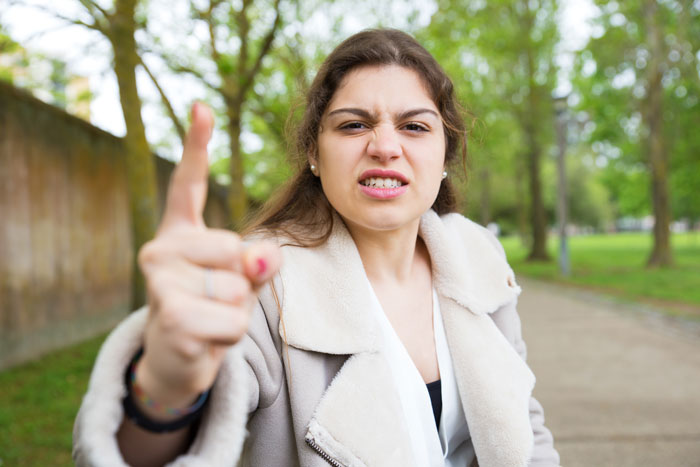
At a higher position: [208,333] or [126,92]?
[126,92]

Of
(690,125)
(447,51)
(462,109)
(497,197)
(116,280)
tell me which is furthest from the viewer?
(497,197)

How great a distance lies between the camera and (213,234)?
850 millimetres

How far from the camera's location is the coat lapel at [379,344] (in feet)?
4.86

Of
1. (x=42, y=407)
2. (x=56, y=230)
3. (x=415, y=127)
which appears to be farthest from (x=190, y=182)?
(x=56, y=230)

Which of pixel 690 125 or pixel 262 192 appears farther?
pixel 262 192

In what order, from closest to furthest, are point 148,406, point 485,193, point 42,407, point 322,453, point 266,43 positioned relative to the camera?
point 148,406 < point 322,453 < point 42,407 < point 266,43 < point 485,193

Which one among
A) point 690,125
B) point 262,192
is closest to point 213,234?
point 690,125

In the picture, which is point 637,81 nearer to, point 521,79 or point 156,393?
point 521,79

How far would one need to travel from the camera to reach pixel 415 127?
1.77 metres

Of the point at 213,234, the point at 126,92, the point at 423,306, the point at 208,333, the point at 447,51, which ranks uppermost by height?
the point at 447,51

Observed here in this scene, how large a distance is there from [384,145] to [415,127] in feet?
0.61

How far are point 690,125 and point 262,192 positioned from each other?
14.6 metres

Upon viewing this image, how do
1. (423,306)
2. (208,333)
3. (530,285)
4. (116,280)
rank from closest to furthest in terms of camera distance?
(208,333) → (423,306) → (116,280) → (530,285)

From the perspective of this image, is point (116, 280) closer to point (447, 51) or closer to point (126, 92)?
point (126, 92)
